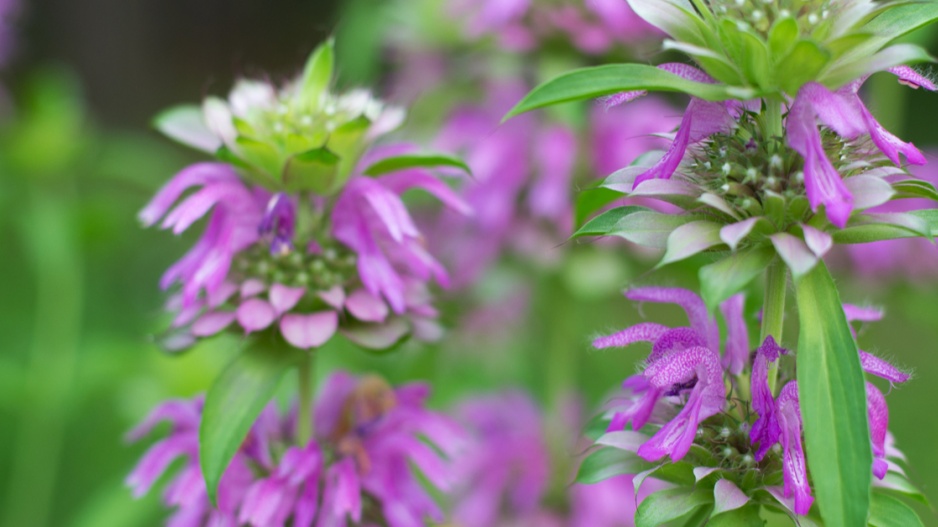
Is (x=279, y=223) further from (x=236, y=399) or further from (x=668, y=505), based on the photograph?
(x=668, y=505)

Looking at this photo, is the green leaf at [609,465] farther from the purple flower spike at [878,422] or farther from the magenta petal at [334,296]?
the magenta petal at [334,296]

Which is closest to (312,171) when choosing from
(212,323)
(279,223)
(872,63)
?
(279,223)

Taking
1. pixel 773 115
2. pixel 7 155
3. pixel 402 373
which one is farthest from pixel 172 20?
pixel 773 115

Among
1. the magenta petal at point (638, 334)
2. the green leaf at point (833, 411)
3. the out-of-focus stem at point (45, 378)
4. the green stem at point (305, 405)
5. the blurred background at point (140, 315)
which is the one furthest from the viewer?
the out-of-focus stem at point (45, 378)

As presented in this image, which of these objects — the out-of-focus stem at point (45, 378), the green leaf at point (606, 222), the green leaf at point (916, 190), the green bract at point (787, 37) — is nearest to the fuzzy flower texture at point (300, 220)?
the green leaf at point (606, 222)

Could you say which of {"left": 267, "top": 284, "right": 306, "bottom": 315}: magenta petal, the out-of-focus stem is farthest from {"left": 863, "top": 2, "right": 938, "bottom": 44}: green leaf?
the out-of-focus stem

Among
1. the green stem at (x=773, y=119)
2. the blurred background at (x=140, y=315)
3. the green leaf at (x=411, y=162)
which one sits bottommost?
the blurred background at (x=140, y=315)
